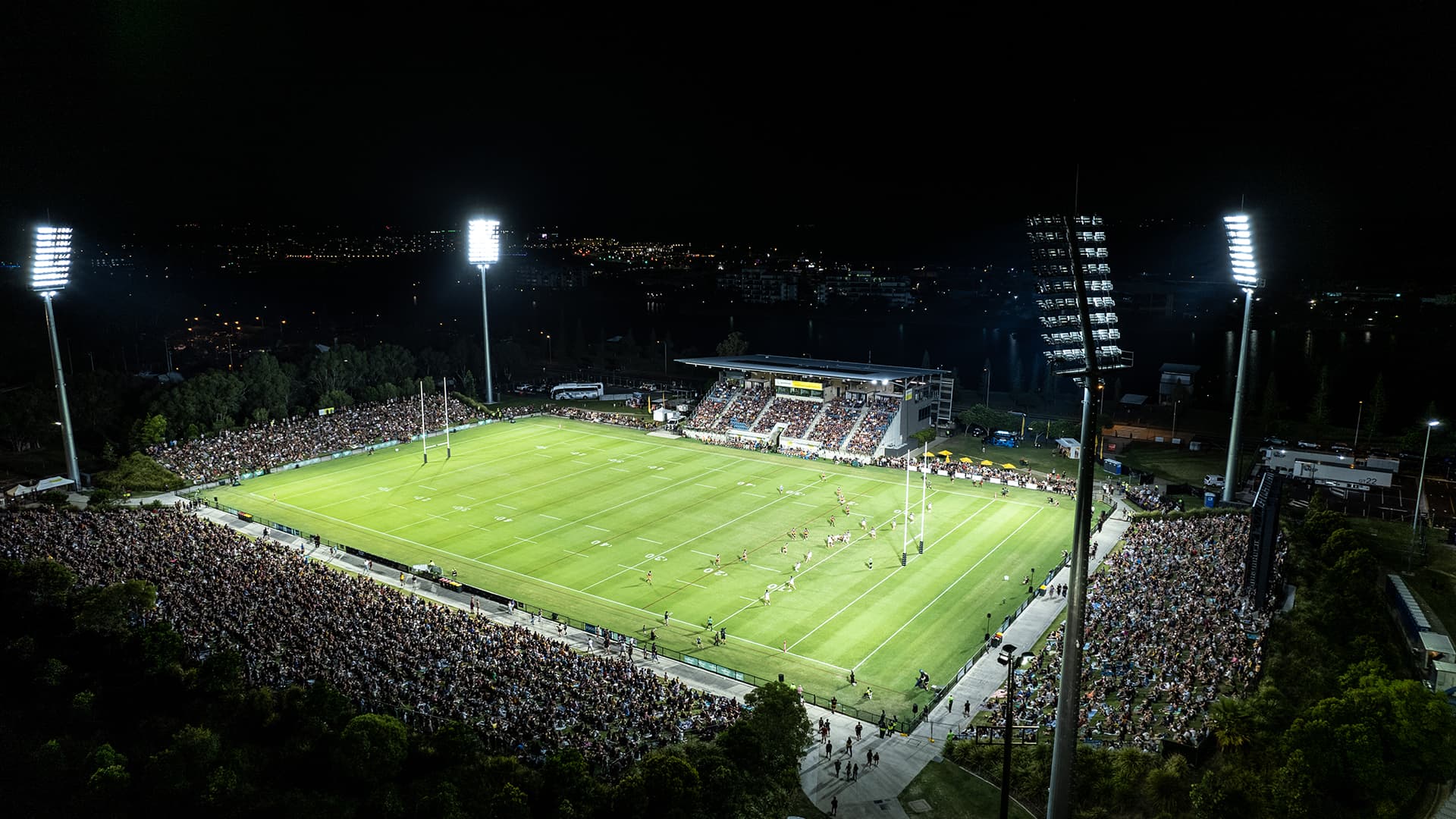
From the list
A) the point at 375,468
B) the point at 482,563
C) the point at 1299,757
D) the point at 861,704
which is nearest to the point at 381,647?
the point at 482,563

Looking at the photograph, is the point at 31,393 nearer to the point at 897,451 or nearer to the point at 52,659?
the point at 52,659

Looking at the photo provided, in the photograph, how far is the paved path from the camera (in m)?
25.1

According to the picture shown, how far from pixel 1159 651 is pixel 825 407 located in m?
43.8

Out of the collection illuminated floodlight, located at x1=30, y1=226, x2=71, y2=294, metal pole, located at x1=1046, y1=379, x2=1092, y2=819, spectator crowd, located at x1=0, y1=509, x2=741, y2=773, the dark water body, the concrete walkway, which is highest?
illuminated floodlight, located at x1=30, y1=226, x2=71, y2=294

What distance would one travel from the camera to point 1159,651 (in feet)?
102

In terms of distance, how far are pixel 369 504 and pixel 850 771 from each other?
38670 millimetres

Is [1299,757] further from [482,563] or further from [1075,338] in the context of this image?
[482,563]

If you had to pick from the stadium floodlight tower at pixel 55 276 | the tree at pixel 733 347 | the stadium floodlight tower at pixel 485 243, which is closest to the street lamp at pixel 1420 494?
the stadium floodlight tower at pixel 485 243

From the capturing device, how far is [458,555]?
45969 millimetres

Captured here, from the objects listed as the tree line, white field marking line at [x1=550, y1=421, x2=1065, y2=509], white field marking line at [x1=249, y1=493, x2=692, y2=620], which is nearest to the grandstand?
white field marking line at [x1=550, y1=421, x2=1065, y2=509]

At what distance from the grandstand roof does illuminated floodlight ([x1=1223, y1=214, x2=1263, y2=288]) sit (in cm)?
2591

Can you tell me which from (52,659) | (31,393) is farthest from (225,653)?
(31,393)

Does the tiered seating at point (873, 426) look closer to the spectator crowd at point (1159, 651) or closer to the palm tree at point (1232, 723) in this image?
the spectator crowd at point (1159, 651)

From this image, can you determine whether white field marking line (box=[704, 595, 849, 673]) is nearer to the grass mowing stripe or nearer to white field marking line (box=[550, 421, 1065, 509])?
the grass mowing stripe
